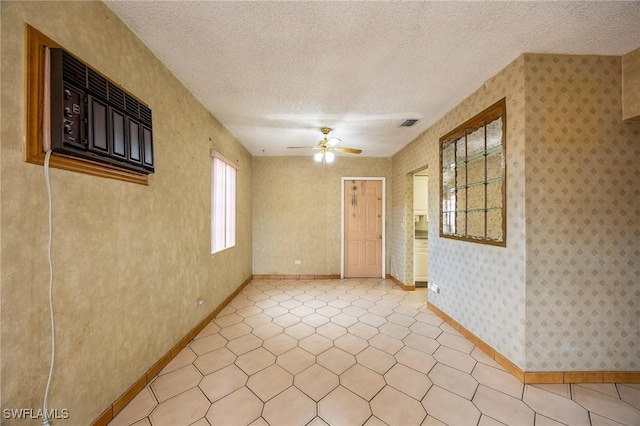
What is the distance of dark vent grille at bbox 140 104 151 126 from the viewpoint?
175 centimetres

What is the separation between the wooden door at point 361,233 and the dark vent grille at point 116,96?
4.16 meters

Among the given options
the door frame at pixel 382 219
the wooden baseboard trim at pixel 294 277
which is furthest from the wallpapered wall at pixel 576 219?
the wooden baseboard trim at pixel 294 277

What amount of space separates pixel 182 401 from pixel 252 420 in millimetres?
575

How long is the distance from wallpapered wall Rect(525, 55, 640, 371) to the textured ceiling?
0.35 metres

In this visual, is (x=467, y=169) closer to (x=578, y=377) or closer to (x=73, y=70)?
(x=578, y=377)

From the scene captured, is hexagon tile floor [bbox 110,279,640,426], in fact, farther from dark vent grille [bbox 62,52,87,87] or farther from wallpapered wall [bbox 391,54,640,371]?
dark vent grille [bbox 62,52,87,87]

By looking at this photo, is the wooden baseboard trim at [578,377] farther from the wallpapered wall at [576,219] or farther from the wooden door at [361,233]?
the wooden door at [361,233]

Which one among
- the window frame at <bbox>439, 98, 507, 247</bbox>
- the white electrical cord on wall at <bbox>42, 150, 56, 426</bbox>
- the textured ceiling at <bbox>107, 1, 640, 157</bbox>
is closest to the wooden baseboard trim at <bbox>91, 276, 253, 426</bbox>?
the white electrical cord on wall at <bbox>42, 150, 56, 426</bbox>

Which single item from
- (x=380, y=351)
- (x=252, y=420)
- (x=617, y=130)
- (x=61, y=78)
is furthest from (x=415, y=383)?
(x=61, y=78)

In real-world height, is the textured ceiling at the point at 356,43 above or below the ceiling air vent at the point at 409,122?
above

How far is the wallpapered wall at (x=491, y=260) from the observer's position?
203 cm
